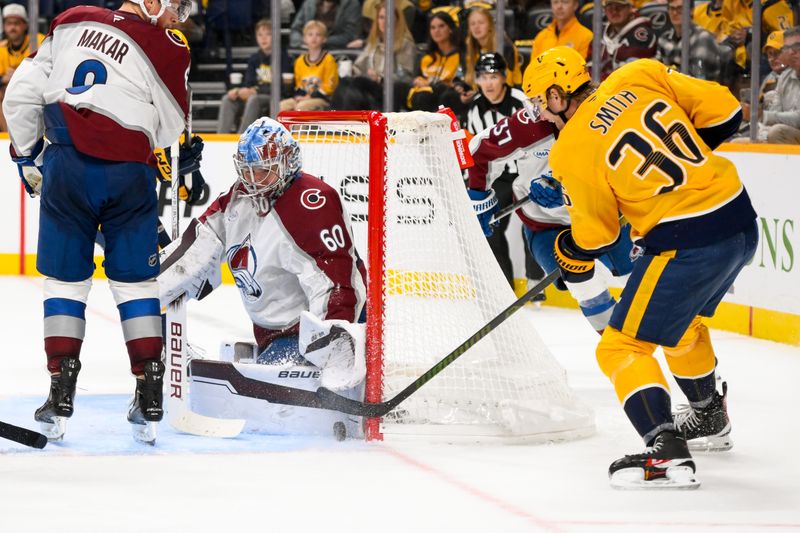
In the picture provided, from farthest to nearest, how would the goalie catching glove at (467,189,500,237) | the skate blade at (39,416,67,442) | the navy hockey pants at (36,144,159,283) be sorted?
1. the goalie catching glove at (467,189,500,237)
2. the skate blade at (39,416,67,442)
3. the navy hockey pants at (36,144,159,283)

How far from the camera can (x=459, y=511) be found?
3.13m

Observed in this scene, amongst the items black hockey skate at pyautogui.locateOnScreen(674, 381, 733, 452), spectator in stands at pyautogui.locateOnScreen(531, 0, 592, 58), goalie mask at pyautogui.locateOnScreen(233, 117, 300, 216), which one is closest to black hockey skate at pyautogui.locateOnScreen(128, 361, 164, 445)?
goalie mask at pyautogui.locateOnScreen(233, 117, 300, 216)

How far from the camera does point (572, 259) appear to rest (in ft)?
11.8

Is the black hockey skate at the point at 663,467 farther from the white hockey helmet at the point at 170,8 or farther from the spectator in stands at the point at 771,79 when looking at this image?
the spectator in stands at the point at 771,79

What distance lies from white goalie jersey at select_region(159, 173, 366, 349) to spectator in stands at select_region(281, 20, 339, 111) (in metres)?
3.72

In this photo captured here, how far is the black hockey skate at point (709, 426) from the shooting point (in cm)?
388

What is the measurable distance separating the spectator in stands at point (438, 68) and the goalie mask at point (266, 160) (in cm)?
376

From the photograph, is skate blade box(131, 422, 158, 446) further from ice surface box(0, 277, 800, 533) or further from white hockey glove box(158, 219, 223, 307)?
white hockey glove box(158, 219, 223, 307)

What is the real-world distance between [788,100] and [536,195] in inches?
92.0

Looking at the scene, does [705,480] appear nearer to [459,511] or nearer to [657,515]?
[657,515]

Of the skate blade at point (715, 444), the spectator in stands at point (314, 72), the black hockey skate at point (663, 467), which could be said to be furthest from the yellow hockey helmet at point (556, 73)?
the spectator in stands at point (314, 72)

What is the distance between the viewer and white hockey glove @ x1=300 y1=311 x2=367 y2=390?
3838 millimetres

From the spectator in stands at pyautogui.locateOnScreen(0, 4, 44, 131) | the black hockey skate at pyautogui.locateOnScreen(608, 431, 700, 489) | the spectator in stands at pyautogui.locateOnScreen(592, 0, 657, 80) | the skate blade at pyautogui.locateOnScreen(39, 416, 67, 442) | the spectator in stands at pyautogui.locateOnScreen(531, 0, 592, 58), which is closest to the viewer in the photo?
the black hockey skate at pyautogui.locateOnScreen(608, 431, 700, 489)

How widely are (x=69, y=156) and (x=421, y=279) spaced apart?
121 cm
